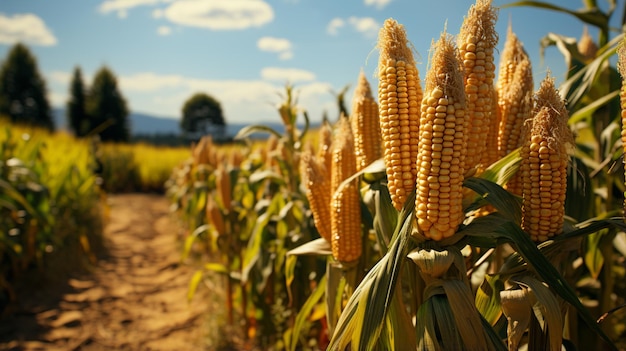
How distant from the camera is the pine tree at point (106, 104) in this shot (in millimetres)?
37594

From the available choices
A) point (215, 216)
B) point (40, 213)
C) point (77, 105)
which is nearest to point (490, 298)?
point (215, 216)

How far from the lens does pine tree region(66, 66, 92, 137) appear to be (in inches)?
1522

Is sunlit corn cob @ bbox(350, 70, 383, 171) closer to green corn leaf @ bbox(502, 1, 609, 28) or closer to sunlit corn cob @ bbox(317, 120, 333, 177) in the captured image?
sunlit corn cob @ bbox(317, 120, 333, 177)

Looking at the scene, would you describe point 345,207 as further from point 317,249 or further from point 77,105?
point 77,105

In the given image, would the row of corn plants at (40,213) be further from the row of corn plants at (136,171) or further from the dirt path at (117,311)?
the row of corn plants at (136,171)

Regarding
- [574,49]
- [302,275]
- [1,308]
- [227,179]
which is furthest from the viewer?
[1,308]

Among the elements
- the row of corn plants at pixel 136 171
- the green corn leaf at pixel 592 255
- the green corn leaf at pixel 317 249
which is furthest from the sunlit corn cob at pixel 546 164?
A: the row of corn plants at pixel 136 171

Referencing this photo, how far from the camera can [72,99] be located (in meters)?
38.8

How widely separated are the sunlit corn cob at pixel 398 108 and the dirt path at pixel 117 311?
10.6 feet

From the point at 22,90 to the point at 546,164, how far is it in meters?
44.7

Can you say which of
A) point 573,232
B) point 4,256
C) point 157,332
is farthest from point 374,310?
point 4,256

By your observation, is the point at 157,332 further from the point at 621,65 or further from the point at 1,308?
the point at 621,65

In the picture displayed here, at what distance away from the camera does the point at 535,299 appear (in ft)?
4.26

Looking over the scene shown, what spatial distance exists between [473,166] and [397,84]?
1.18 ft
